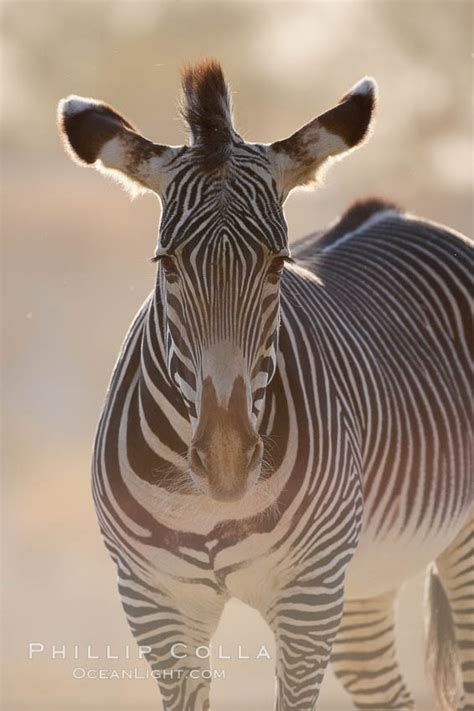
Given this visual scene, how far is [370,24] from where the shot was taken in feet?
48.3

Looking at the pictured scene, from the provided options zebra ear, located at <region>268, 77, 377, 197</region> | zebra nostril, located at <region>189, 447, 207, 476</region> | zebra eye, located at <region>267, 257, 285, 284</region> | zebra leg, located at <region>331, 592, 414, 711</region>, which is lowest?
zebra leg, located at <region>331, 592, 414, 711</region>

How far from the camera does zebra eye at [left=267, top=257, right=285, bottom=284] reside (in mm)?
3926

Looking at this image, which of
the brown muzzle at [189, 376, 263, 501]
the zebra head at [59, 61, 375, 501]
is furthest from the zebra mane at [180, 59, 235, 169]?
the brown muzzle at [189, 376, 263, 501]

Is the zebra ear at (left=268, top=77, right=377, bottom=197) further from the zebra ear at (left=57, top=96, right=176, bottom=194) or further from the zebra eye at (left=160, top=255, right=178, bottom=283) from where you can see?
the zebra eye at (left=160, top=255, right=178, bottom=283)

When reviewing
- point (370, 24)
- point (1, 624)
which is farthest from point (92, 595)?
point (370, 24)

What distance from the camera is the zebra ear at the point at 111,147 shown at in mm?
4199

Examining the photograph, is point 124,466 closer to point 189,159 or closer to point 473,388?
point 189,159

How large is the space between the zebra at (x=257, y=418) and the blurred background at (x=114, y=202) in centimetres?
799

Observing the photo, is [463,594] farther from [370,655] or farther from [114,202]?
[114,202]

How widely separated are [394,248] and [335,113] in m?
1.99

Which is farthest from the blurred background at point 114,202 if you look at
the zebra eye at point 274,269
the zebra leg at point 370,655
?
the zebra eye at point 274,269

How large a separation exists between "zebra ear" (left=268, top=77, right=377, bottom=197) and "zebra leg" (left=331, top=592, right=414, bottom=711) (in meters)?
2.90

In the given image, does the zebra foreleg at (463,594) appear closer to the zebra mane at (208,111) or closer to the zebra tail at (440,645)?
the zebra tail at (440,645)

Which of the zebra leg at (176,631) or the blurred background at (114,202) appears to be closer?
the zebra leg at (176,631)
